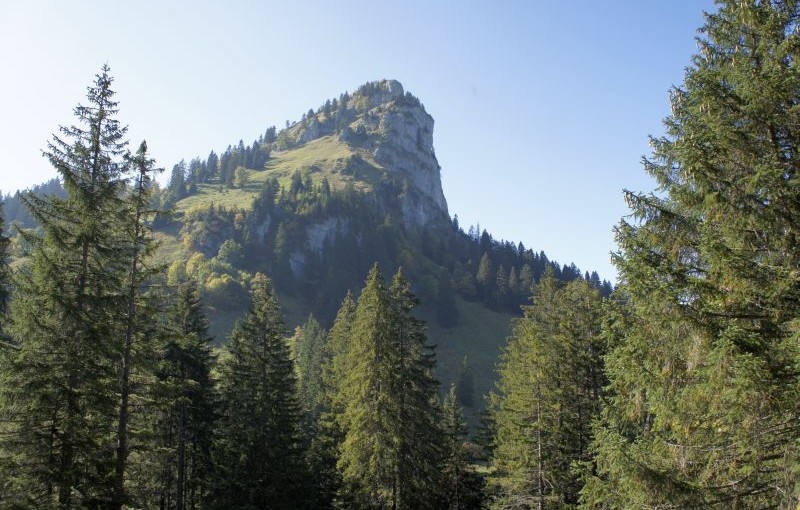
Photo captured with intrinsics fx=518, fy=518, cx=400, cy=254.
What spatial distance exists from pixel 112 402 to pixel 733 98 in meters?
18.1

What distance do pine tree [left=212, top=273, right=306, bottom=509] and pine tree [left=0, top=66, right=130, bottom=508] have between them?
12296 mm

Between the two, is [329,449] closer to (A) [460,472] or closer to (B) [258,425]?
(B) [258,425]

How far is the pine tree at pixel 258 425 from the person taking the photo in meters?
28.4

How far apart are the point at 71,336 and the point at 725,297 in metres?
17.3

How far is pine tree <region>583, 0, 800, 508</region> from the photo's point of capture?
25.3ft

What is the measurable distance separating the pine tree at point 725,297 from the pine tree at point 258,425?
23.4 metres

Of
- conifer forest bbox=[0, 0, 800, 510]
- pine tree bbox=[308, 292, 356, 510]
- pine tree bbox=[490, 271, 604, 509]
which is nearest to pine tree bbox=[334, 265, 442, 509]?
conifer forest bbox=[0, 0, 800, 510]

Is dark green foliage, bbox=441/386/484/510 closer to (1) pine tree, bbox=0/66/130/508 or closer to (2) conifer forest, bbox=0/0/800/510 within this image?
(2) conifer forest, bbox=0/0/800/510

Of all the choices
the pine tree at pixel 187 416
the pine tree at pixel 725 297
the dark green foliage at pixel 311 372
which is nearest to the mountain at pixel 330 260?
the dark green foliage at pixel 311 372

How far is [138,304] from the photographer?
18406 millimetres

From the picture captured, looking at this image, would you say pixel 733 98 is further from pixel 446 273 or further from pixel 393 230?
pixel 393 230

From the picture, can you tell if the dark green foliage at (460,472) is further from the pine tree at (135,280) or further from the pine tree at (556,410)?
the pine tree at (135,280)

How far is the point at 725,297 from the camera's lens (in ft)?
27.3

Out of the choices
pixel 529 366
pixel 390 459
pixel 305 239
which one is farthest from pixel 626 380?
pixel 305 239
